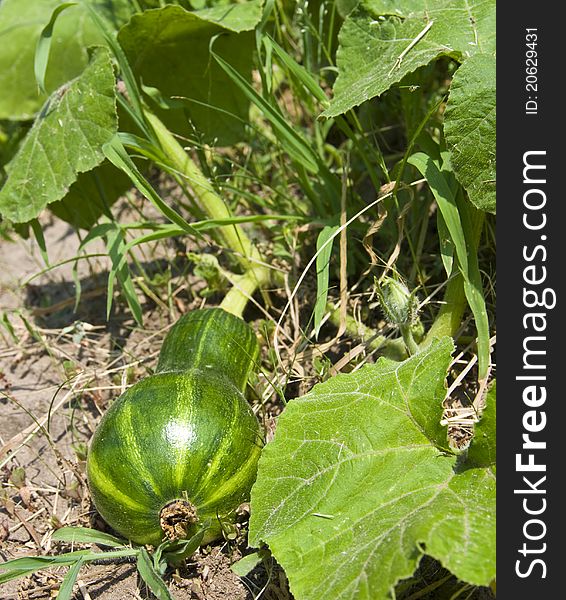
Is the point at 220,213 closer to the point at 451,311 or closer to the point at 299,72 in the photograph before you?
the point at 299,72

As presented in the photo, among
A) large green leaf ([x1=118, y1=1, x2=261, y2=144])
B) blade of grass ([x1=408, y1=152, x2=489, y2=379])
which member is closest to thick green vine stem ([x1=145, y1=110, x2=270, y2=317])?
large green leaf ([x1=118, y1=1, x2=261, y2=144])

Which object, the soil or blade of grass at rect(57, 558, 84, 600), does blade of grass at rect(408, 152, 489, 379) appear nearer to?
the soil

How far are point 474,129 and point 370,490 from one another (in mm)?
989

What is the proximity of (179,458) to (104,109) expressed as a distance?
1.23m

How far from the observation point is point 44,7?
139 inches

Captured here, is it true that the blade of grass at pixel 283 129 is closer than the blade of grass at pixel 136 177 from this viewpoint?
No

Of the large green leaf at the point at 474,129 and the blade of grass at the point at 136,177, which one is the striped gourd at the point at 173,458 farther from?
the large green leaf at the point at 474,129

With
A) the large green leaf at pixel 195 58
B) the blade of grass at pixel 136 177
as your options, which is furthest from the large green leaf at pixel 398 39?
the blade of grass at pixel 136 177

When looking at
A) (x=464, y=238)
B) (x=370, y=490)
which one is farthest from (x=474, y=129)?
(x=370, y=490)

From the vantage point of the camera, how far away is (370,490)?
193cm

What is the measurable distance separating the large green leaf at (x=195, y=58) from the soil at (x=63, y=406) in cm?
60

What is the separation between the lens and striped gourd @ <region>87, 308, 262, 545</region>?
207cm

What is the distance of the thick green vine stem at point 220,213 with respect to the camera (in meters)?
2.97

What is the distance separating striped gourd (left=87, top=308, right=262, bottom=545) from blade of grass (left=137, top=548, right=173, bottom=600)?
0.26ft
